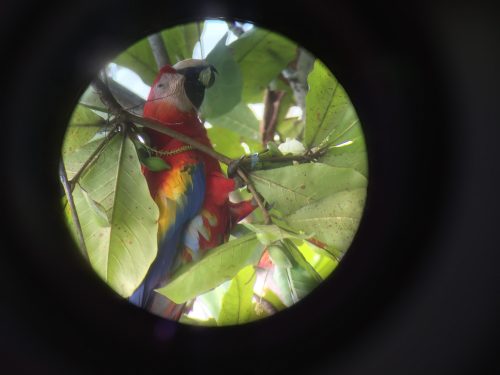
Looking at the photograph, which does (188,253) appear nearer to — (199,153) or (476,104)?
(199,153)

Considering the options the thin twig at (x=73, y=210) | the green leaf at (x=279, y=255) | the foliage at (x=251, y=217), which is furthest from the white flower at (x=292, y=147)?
the thin twig at (x=73, y=210)

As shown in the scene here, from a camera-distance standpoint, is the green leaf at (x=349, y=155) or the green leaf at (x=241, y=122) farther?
the green leaf at (x=241, y=122)

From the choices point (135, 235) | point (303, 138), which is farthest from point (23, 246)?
point (303, 138)

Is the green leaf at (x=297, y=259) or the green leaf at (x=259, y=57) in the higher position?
the green leaf at (x=259, y=57)

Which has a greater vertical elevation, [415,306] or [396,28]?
[396,28]

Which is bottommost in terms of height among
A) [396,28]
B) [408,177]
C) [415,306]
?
[415,306]

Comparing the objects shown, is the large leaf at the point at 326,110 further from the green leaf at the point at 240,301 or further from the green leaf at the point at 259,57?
the green leaf at the point at 240,301

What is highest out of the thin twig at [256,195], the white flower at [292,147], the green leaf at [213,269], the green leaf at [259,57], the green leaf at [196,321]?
the green leaf at [259,57]

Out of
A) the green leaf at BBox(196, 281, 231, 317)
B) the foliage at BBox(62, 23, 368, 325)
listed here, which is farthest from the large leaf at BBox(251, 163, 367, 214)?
the green leaf at BBox(196, 281, 231, 317)
